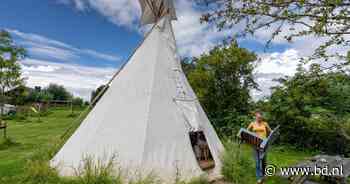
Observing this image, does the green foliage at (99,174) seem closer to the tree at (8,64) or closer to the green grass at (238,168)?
the green grass at (238,168)

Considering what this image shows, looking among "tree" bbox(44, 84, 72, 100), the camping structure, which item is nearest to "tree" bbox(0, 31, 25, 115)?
the camping structure

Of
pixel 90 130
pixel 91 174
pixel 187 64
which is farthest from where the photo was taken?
pixel 187 64

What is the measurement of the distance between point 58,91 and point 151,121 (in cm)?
4743

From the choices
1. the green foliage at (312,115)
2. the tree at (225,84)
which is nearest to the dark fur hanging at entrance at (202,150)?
the green foliage at (312,115)

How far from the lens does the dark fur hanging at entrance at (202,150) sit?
5.03 m

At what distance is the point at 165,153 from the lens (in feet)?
15.7

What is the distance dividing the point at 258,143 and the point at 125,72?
316cm

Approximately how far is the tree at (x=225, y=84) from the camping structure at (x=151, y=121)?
6183 mm

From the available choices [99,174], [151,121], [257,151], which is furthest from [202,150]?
[99,174]

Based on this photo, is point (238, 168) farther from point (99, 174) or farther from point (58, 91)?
point (58, 91)

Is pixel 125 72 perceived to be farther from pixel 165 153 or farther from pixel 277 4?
pixel 277 4

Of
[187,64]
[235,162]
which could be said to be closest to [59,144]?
[235,162]

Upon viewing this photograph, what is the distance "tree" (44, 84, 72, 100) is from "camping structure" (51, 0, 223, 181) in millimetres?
43561

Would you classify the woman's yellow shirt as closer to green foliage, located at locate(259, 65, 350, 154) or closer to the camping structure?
the camping structure
